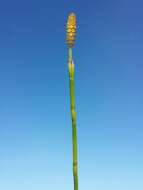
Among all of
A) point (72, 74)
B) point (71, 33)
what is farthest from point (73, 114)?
point (71, 33)

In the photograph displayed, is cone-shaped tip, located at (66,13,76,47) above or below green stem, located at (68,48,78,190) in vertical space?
above

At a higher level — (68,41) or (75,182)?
(68,41)

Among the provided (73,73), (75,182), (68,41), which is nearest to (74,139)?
(75,182)

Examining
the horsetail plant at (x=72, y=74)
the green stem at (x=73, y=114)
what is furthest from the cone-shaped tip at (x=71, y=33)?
the green stem at (x=73, y=114)

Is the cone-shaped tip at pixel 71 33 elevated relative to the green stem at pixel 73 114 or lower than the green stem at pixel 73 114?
elevated

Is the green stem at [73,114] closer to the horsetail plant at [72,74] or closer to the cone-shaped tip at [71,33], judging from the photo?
the horsetail plant at [72,74]

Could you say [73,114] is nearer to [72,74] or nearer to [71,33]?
[72,74]

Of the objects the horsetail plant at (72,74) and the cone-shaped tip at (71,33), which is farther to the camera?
the cone-shaped tip at (71,33)

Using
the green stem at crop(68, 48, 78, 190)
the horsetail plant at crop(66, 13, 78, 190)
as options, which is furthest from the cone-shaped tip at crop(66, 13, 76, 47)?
the green stem at crop(68, 48, 78, 190)

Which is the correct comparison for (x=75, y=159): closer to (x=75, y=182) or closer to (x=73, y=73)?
(x=75, y=182)

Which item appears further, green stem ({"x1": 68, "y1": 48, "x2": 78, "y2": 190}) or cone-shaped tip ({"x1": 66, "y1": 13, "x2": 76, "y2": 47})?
cone-shaped tip ({"x1": 66, "y1": 13, "x2": 76, "y2": 47})

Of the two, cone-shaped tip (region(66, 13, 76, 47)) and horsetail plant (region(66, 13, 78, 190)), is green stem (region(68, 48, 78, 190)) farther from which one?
cone-shaped tip (region(66, 13, 76, 47))
